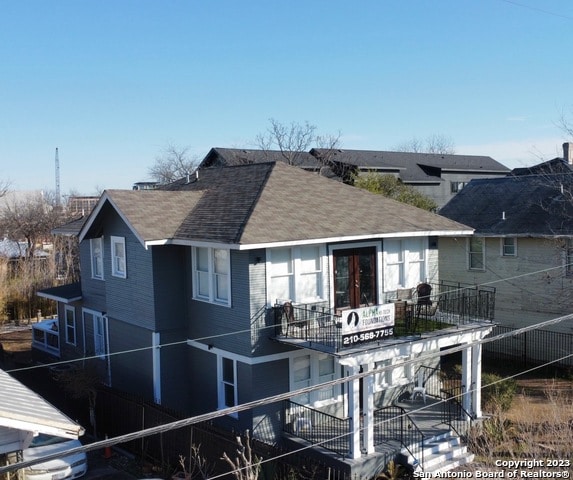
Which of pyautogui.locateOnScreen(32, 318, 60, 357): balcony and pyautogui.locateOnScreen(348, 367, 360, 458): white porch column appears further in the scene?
pyautogui.locateOnScreen(32, 318, 60, 357): balcony

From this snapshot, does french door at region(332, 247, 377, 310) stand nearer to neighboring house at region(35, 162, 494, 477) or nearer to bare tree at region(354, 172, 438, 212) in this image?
neighboring house at region(35, 162, 494, 477)

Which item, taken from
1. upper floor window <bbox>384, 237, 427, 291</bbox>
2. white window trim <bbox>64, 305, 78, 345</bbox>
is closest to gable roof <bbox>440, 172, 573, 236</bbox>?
upper floor window <bbox>384, 237, 427, 291</bbox>

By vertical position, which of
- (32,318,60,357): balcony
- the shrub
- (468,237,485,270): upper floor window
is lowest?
the shrub

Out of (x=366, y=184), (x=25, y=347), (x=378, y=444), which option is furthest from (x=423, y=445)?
(x=366, y=184)

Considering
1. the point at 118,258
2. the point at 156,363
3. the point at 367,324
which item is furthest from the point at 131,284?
the point at 367,324

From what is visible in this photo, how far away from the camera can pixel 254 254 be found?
1706 centimetres

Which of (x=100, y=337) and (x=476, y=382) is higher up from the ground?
(x=100, y=337)

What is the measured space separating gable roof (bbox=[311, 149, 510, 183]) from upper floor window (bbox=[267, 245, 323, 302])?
35.3 meters

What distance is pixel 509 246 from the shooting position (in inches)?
1093

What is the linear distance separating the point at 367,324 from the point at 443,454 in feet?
13.1

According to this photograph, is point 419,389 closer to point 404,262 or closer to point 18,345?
point 404,262

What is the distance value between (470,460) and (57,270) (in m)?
32.4

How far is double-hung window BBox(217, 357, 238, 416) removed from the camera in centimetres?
1806

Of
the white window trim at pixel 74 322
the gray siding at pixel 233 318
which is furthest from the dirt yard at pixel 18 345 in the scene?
the gray siding at pixel 233 318
